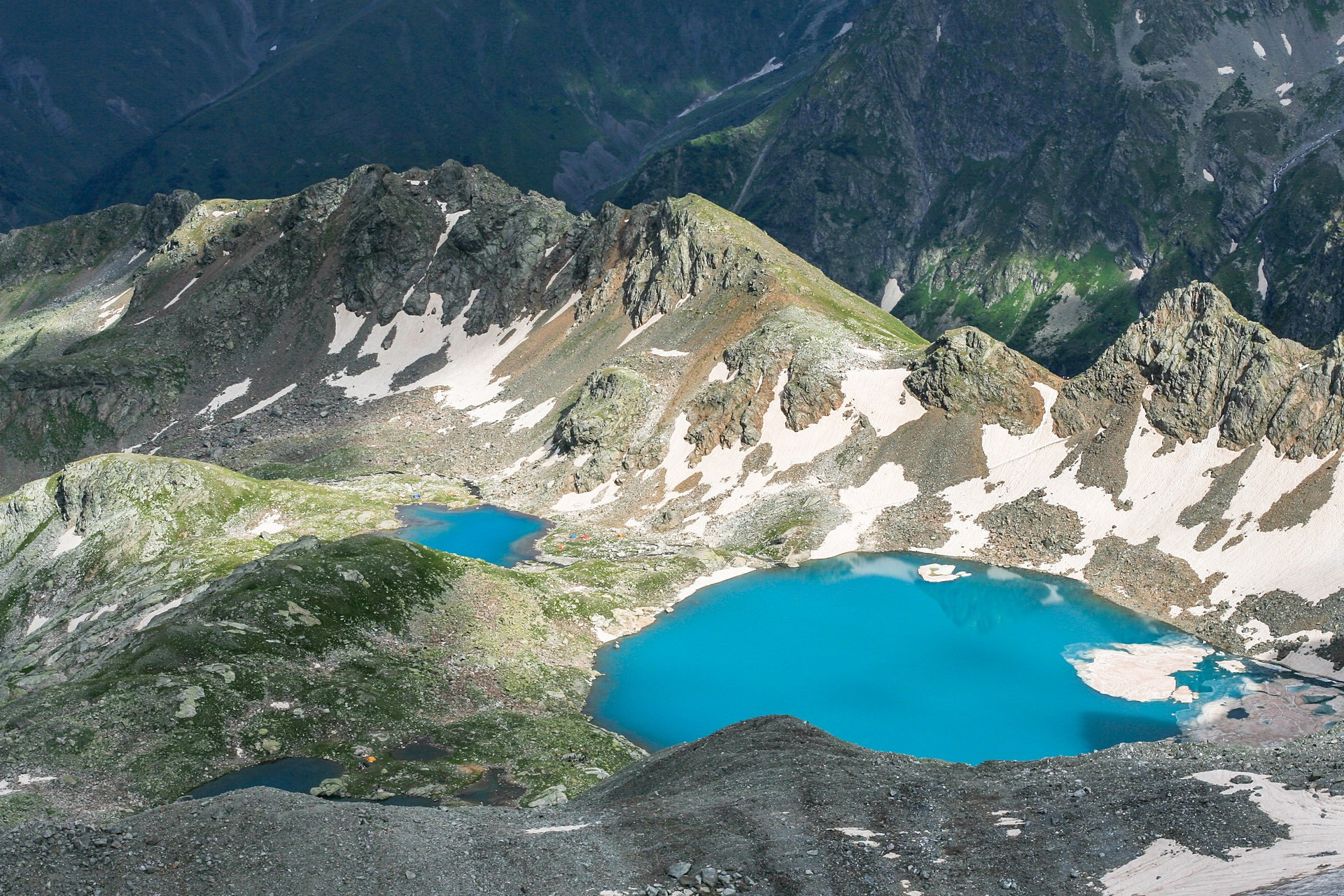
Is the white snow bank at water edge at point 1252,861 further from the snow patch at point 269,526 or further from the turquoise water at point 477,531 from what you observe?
the snow patch at point 269,526

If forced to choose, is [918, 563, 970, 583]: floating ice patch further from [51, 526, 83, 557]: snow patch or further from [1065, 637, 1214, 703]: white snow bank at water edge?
[51, 526, 83, 557]: snow patch

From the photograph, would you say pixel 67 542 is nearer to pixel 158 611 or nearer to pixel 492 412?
pixel 158 611

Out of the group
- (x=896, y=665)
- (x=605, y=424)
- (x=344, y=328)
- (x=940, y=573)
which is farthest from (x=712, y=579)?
(x=344, y=328)

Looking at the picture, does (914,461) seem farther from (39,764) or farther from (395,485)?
(39,764)

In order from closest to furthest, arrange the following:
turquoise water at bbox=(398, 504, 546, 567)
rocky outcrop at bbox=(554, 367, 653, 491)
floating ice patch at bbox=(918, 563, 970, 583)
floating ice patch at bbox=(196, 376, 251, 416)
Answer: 1. floating ice patch at bbox=(918, 563, 970, 583)
2. turquoise water at bbox=(398, 504, 546, 567)
3. rocky outcrop at bbox=(554, 367, 653, 491)
4. floating ice patch at bbox=(196, 376, 251, 416)

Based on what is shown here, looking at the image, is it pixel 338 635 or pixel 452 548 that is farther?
pixel 452 548

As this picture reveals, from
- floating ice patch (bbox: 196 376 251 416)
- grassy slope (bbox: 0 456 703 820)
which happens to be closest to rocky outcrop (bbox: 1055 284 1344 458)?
grassy slope (bbox: 0 456 703 820)

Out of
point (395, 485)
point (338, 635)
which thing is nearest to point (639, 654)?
point (338, 635)
